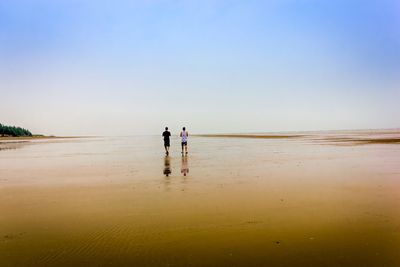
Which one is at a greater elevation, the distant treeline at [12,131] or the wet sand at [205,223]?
the distant treeline at [12,131]

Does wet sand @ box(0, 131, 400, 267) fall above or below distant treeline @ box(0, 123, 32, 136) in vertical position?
below

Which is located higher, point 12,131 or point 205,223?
point 12,131

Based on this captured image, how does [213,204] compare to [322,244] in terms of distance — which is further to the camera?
[213,204]

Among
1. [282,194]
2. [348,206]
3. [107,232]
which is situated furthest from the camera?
[282,194]

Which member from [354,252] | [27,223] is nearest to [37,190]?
[27,223]

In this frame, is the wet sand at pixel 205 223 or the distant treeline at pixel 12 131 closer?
the wet sand at pixel 205 223

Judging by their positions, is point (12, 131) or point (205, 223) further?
point (12, 131)

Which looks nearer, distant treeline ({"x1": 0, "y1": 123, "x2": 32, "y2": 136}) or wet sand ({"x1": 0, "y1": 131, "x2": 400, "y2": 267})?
wet sand ({"x1": 0, "y1": 131, "x2": 400, "y2": 267})

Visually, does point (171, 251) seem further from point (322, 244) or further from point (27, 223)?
point (27, 223)

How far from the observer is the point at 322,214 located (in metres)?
7.40

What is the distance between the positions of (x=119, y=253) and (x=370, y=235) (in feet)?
13.9

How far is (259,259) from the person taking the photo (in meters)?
4.92

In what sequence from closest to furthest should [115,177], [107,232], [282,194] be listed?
[107,232], [282,194], [115,177]

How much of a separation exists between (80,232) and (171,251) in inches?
83.6
